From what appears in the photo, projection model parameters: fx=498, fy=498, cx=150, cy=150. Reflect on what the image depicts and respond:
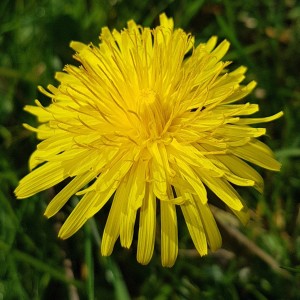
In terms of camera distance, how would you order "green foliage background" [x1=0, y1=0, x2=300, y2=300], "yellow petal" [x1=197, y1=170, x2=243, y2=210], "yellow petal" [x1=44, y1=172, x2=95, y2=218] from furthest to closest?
"green foliage background" [x1=0, y1=0, x2=300, y2=300], "yellow petal" [x1=44, y1=172, x2=95, y2=218], "yellow petal" [x1=197, y1=170, x2=243, y2=210]

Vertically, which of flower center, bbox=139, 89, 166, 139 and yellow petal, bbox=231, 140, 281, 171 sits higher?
flower center, bbox=139, 89, 166, 139

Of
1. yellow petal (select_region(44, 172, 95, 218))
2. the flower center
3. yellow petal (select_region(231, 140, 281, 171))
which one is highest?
the flower center

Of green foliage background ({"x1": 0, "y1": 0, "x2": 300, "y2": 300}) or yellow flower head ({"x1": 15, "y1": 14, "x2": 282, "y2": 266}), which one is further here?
green foliage background ({"x1": 0, "y1": 0, "x2": 300, "y2": 300})

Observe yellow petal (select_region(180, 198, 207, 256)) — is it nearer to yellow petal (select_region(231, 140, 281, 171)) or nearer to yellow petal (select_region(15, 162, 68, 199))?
yellow petal (select_region(231, 140, 281, 171))

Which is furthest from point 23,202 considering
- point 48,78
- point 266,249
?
point 266,249

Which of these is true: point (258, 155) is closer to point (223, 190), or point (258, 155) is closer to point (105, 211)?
point (223, 190)

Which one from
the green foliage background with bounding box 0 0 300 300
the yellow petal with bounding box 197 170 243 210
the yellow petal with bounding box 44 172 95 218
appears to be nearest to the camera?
the yellow petal with bounding box 197 170 243 210

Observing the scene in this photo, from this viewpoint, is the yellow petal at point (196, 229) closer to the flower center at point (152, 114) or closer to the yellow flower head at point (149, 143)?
the yellow flower head at point (149, 143)

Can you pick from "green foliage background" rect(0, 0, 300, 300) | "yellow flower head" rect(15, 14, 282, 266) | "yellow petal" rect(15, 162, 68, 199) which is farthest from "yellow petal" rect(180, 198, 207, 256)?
"yellow petal" rect(15, 162, 68, 199)
